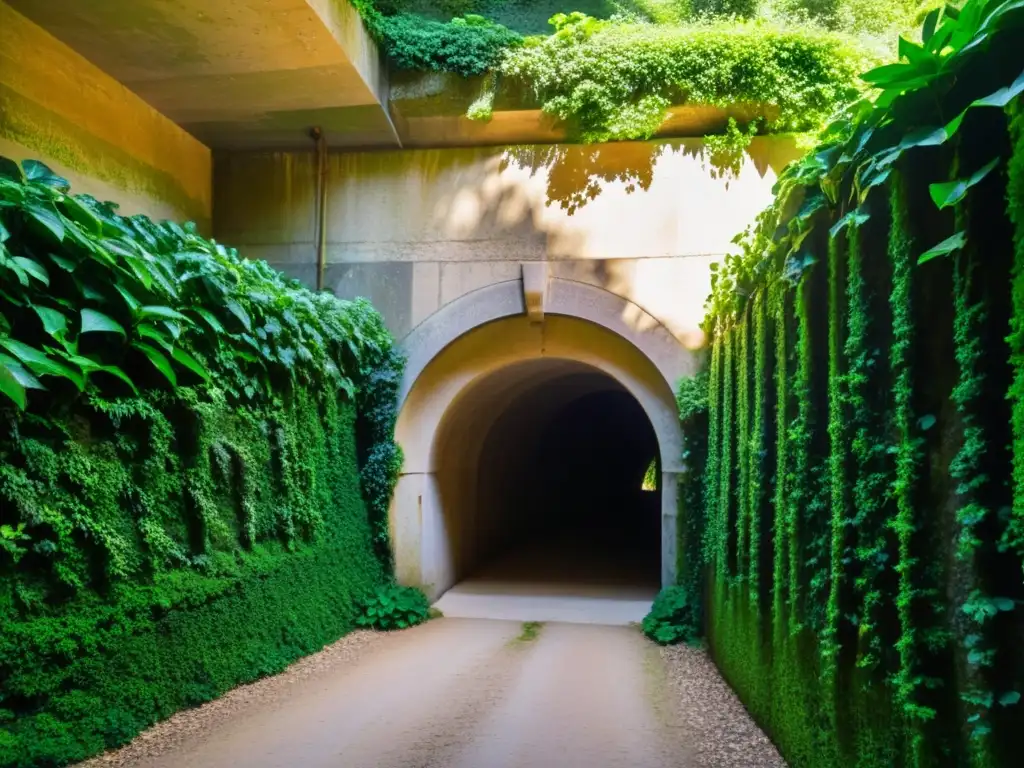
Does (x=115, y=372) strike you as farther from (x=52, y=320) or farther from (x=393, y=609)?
(x=393, y=609)

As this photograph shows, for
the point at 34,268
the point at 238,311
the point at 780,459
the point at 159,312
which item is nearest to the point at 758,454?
the point at 780,459

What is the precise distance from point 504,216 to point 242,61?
3.43 m

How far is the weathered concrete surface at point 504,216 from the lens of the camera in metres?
8.86

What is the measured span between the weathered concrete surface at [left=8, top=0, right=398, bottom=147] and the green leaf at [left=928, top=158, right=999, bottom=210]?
6024mm

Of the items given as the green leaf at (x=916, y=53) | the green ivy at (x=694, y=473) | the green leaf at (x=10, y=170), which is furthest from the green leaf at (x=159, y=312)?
the green ivy at (x=694, y=473)

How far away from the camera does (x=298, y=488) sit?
7.03 m

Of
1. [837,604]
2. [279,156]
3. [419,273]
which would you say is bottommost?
[837,604]

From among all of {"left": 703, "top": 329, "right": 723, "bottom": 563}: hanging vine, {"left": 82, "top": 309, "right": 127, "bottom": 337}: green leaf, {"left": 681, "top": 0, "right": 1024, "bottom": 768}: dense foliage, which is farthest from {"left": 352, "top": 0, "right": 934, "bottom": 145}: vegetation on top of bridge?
{"left": 82, "top": 309, "right": 127, "bottom": 337}: green leaf

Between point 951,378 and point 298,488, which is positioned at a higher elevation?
point 951,378

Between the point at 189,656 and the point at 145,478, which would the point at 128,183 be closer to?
the point at 145,478

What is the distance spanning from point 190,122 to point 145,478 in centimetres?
581

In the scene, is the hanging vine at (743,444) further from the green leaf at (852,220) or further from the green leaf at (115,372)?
the green leaf at (115,372)

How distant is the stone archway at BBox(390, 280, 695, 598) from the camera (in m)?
8.88

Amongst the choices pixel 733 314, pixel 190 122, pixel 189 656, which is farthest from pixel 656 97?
pixel 189 656
